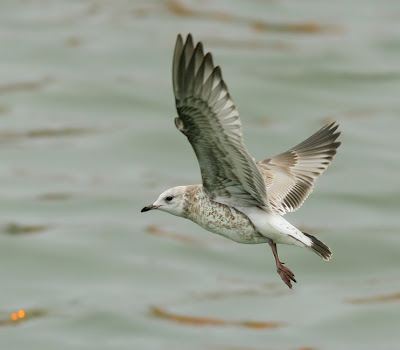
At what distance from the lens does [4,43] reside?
31828 mm

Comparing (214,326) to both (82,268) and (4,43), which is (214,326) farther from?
(4,43)

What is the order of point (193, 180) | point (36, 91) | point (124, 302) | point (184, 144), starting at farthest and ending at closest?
1. point (36, 91)
2. point (184, 144)
3. point (193, 180)
4. point (124, 302)

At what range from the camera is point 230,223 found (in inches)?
368

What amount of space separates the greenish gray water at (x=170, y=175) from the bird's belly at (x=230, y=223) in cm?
916

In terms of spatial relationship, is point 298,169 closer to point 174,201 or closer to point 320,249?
point 174,201

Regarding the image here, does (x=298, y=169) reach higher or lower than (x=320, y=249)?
higher

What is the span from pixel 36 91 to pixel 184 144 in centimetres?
484

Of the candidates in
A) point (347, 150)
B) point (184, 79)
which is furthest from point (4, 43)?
point (184, 79)

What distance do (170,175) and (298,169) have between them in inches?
531

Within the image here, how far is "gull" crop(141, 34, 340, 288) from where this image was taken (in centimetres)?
843

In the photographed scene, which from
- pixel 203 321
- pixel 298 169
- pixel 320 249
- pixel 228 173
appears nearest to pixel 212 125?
pixel 228 173

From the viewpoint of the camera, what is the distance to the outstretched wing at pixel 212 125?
834 centimetres

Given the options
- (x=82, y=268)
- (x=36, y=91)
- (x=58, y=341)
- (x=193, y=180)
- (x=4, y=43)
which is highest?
(x=4, y=43)

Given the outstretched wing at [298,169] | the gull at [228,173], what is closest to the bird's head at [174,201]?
the gull at [228,173]
